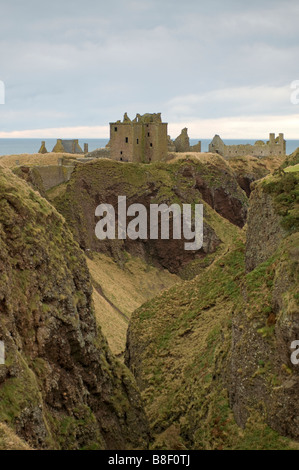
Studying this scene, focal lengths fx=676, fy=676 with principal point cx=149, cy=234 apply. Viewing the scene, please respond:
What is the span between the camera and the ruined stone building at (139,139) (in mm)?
87500

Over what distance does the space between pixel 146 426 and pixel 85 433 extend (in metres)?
6.09

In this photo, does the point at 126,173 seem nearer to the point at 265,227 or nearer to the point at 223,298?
the point at 223,298

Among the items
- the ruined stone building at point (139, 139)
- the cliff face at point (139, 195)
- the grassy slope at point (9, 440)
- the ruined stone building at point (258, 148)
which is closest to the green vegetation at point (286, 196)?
the grassy slope at point (9, 440)

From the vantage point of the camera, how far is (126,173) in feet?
276

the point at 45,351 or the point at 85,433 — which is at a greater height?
the point at 45,351

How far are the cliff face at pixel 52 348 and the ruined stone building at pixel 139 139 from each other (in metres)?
56.6

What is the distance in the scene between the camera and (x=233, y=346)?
1180 inches

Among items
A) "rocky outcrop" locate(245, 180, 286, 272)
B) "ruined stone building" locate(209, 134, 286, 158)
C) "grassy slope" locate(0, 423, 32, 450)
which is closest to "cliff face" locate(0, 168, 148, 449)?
"grassy slope" locate(0, 423, 32, 450)

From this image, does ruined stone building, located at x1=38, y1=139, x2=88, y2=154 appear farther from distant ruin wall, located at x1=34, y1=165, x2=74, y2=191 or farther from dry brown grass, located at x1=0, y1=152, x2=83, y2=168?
distant ruin wall, located at x1=34, y1=165, x2=74, y2=191

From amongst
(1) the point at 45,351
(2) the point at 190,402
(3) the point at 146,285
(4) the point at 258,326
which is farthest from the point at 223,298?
(3) the point at 146,285

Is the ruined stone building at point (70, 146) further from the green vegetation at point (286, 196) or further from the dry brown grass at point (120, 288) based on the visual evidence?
the green vegetation at point (286, 196)

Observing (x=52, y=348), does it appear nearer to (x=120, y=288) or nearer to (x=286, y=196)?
(x=286, y=196)

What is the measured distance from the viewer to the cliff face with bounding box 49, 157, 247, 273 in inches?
3113

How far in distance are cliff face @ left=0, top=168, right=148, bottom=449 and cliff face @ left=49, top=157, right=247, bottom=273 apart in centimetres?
4601
